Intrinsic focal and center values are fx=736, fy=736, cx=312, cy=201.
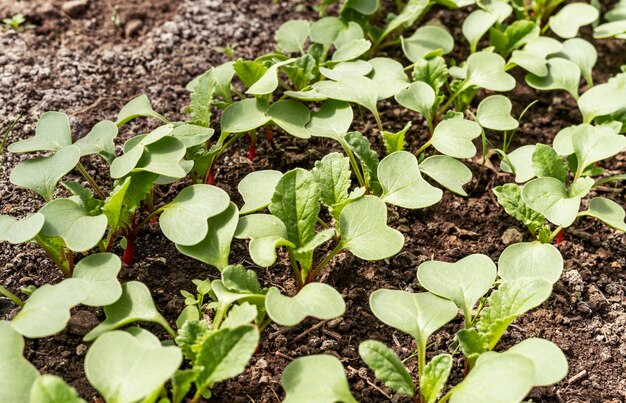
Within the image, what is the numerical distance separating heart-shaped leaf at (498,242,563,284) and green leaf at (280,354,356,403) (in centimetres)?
57

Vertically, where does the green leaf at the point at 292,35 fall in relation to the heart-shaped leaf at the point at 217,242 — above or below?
above

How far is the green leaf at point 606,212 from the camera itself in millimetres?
2027

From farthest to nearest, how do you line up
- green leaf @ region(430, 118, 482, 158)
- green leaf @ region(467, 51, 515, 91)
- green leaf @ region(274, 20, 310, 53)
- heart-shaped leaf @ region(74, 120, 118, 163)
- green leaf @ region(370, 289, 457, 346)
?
green leaf @ region(274, 20, 310, 53), green leaf @ region(467, 51, 515, 91), green leaf @ region(430, 118, 482, 158), heart-shaped leaf @ region(74, 120, 118, 163), green leaf @ region(370, 289, 457, 346)

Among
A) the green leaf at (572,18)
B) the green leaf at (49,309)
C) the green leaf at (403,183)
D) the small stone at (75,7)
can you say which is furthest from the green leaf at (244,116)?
the green leaf at (572,18)

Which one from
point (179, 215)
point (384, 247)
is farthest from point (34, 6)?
point (384, 247)

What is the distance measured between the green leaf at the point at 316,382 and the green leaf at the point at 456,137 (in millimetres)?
833

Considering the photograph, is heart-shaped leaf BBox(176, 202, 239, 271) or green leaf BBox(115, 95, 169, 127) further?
green leaf BBox(115, 95, 169, 127)

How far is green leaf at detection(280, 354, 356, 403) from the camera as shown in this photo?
153 cm

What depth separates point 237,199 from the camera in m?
2.22

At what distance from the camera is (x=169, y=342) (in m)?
1.74

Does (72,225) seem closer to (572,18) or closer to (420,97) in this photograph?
(420,97)

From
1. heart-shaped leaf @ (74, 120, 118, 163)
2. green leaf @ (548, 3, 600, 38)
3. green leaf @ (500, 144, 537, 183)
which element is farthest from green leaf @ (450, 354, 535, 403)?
green leaf @ (548, 3, 600, 38)

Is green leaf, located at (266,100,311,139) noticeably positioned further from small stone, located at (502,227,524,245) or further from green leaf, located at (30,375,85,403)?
green leaf, located at (30,375,85,403)

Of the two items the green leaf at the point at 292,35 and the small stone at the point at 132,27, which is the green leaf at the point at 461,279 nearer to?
the green leaf at the point at 292,35
